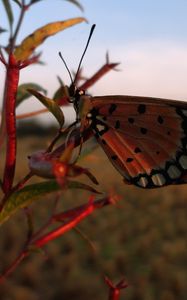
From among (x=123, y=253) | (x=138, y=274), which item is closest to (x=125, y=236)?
(x=123, y=253)

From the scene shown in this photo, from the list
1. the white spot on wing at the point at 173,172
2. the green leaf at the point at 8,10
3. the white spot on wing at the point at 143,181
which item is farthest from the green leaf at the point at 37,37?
the white spot on wing at the point at 173,172

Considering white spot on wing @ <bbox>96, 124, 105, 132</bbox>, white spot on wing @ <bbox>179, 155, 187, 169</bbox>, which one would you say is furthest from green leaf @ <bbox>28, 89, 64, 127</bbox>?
white spot on wing @ <bbox>179, 155, 187, 169</bbox>

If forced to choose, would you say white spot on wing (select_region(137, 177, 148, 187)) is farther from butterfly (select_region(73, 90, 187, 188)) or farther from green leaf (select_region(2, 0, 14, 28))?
green leaf (select_region(2, 0, 14, 28))

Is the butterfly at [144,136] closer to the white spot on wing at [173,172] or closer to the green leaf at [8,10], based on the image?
the white spot on wing at [173,172]

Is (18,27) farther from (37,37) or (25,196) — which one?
(25,196)

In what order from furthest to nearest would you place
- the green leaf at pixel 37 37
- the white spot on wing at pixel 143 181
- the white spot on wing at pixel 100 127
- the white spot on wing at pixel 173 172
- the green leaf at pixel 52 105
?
1. the white spot on wing at pixel 173 172
2. the white spot on wing at pixel 143 181
3. the white spot on wing at pixel 100 127
4. the green leaf at pixel 52 105
5. the green leaf at pixel 37 37

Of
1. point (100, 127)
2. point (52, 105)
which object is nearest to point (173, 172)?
point (100, 127)
